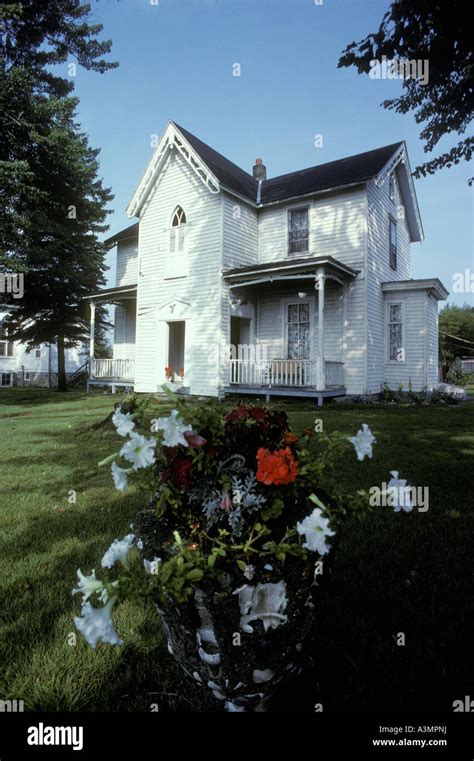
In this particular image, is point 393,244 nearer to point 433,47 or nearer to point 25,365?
point 433,47

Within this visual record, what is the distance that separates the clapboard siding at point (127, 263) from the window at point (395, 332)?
10551mm

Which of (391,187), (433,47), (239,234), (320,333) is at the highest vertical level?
(391,187)

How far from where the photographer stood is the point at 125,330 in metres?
18.5

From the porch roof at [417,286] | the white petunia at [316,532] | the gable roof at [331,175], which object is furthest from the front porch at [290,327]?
the white petunia at [316,532]

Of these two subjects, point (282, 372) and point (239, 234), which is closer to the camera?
point (282, 372)

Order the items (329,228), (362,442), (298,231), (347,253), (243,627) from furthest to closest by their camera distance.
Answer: (298,231) < (329,228) < (347,253) < (362,442) < (243,627)

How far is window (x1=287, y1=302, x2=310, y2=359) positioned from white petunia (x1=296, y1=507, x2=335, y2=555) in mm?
13222

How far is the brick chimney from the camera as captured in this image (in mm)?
18688

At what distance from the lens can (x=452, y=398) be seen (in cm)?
1391

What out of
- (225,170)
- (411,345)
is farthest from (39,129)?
(411,345)

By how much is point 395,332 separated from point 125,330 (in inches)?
425

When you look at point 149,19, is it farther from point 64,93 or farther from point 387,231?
point 64,93

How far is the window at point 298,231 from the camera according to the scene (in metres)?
14.7

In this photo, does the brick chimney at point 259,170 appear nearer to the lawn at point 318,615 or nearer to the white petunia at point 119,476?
the lawn at point 318,615
